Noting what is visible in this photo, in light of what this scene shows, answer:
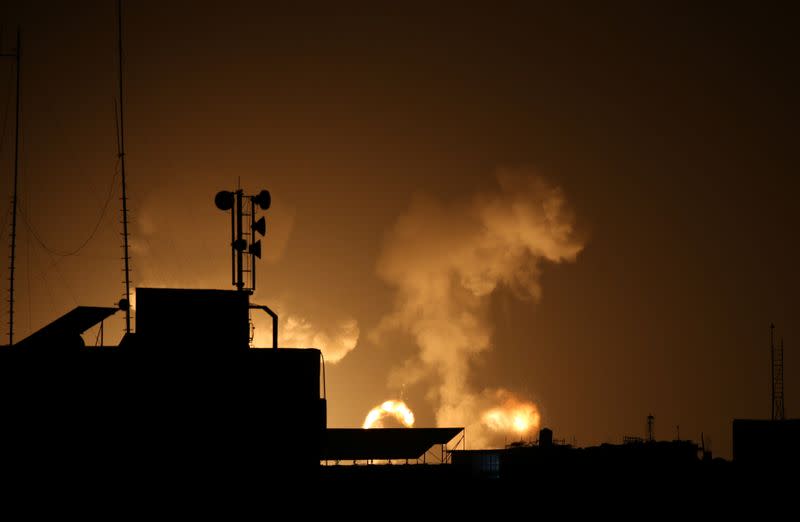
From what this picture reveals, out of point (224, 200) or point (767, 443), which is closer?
point (224, 200)

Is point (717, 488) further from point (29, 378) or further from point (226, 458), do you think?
point (29, 378)

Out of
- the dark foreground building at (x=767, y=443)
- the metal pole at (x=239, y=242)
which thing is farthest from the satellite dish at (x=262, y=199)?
the dark foreground building at (x=767, y=443)

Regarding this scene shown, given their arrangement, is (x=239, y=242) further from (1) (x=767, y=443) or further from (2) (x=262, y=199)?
(1) (x=767, y=443)

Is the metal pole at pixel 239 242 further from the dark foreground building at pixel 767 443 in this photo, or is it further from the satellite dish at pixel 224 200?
the dark foreground building at pixel 767 443

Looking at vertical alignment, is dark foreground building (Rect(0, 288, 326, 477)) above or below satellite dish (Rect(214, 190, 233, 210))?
below

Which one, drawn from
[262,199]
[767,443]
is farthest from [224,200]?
[767,443]

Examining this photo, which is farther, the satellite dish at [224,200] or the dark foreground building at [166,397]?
the satellite dish at [224,200]

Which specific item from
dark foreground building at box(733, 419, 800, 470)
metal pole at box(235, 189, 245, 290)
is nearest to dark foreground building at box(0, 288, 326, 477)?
metal pole at box(235, 189, 245, 290)

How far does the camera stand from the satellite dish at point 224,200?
1608 inches

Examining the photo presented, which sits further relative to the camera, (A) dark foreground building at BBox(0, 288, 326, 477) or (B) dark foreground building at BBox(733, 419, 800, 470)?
(B) dark foreground building at BBox(733, 419, 800, 470)

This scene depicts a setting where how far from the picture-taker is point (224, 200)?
4100 cm

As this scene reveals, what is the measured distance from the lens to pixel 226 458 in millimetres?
36625

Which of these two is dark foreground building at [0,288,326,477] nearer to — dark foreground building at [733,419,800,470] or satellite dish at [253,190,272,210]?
satellite dish at [253,190,272,210]

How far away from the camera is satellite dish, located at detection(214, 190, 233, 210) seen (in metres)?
40.8
